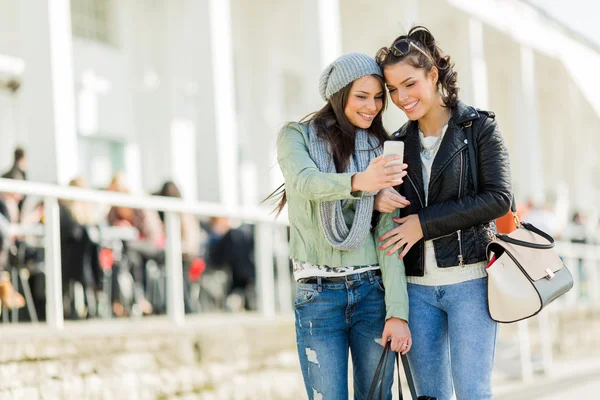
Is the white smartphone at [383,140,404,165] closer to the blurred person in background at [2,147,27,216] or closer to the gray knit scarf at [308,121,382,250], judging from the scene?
the gray knit scarf at [308,121,382,250]

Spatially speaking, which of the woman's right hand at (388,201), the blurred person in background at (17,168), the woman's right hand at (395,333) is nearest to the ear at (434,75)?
the woman's right hand at (388,201)

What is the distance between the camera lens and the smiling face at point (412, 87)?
10.9 feet

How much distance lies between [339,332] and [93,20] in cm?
930

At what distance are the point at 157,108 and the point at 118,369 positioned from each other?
6675mm

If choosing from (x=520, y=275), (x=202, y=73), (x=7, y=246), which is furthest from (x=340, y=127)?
(x=202, y=73)

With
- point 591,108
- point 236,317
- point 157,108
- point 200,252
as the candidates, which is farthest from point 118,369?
point 591,108

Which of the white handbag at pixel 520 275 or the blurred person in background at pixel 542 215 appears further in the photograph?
the blurred person in background at pixel 542 215

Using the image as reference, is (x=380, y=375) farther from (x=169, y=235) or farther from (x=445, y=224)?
(x=169, y=235)

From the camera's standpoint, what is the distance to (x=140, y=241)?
7.63m

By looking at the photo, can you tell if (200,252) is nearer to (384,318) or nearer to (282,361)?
(282,361)

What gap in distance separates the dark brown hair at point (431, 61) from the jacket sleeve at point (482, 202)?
0.23 metres

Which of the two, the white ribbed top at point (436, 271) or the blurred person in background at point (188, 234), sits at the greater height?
the blurred person in background at point (188, 234)

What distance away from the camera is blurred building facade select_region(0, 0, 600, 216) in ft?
21.9

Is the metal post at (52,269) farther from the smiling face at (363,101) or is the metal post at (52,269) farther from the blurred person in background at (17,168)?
the smiling face at (363,101)
